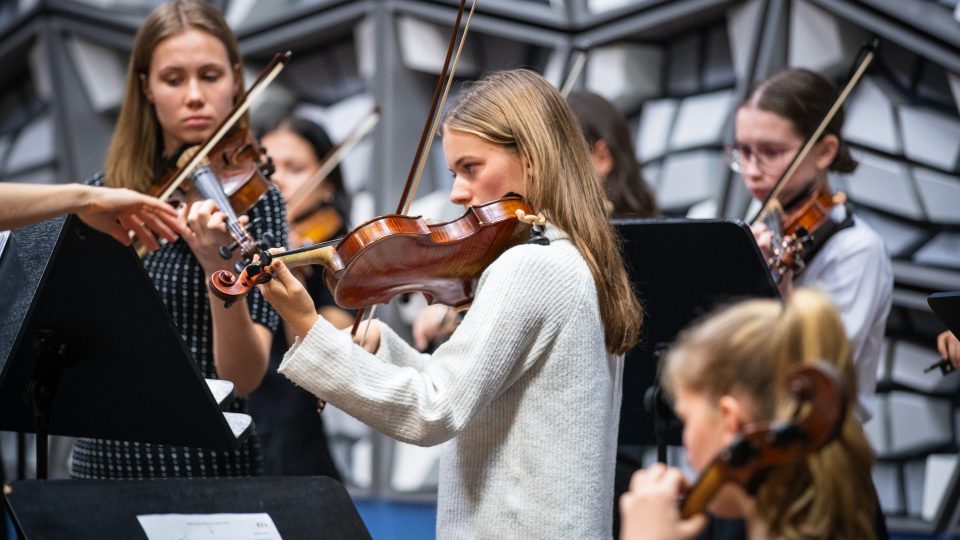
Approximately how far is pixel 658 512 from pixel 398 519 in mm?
3620

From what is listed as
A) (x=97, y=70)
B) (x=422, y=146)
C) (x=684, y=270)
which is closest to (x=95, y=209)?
(x=422, y=146)

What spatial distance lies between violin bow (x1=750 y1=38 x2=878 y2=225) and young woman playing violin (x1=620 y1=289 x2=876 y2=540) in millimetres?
1567

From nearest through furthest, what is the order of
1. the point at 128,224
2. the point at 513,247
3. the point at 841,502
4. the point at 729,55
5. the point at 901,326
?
the point at 841,502
the point at 513,247
the point at 128,224
the point at 901,326
the point at 729,55

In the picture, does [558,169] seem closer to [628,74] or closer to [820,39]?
[820,39]

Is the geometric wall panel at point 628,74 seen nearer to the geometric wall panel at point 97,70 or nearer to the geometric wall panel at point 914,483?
the geometric wall panel at point 914,483

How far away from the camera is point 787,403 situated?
121cm

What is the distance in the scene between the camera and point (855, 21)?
400 cm

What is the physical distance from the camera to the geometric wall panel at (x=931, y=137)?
3775mm

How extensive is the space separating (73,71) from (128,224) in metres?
4.28

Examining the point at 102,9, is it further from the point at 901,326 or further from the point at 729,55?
the point at 901,326

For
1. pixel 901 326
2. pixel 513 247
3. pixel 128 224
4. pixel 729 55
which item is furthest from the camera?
pixel 729 55

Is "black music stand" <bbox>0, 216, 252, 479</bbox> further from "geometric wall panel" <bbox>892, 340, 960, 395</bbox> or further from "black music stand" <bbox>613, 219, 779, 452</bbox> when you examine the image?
"geometric wall panel" <bbox>892, 340, 960, 395</bbox>

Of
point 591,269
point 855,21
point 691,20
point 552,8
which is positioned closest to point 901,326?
point 855,21

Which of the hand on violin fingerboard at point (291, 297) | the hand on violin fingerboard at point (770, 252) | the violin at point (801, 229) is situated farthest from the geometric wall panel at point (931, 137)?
the hand on violin fingerboard at point (291, 297)
